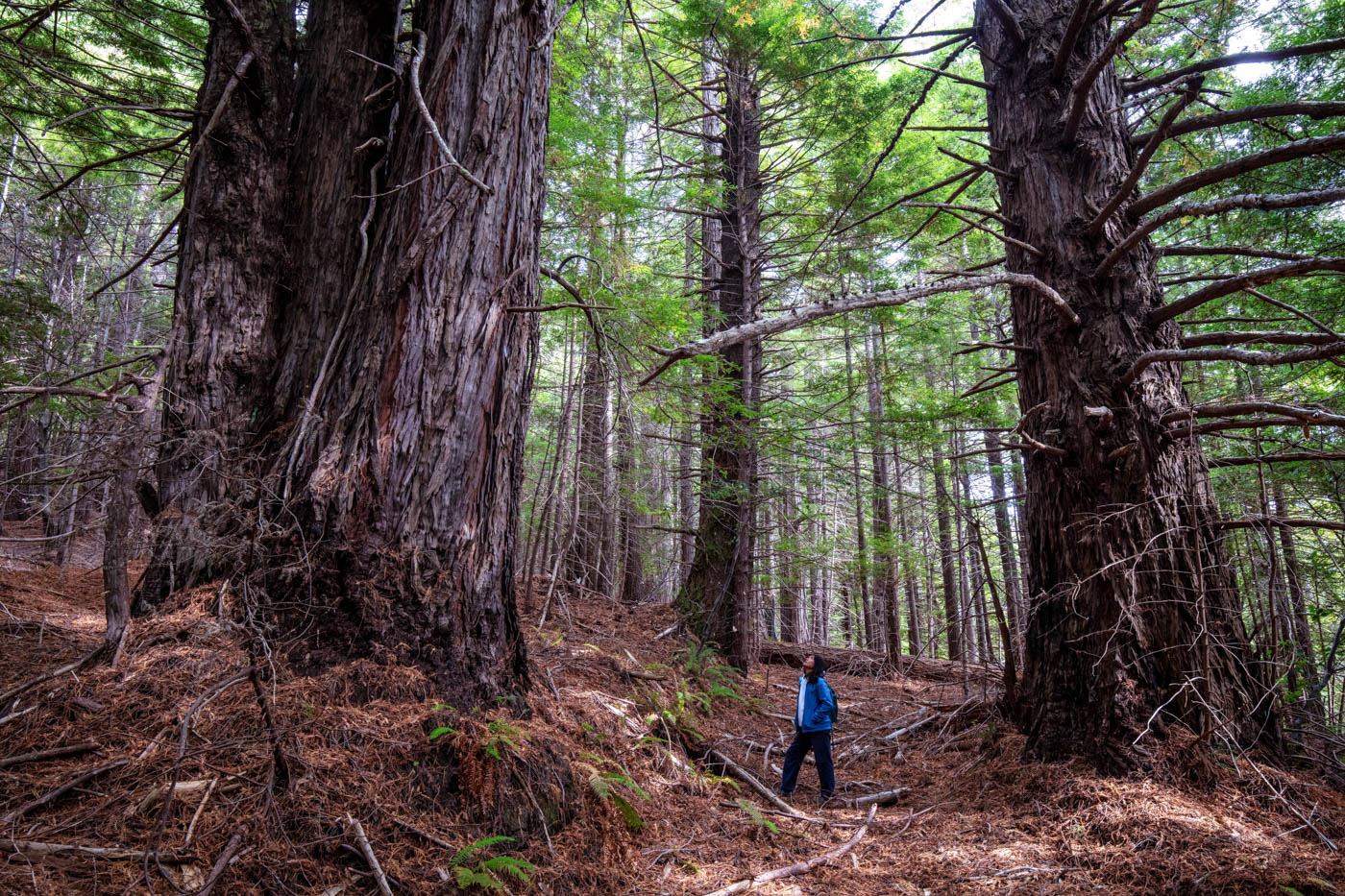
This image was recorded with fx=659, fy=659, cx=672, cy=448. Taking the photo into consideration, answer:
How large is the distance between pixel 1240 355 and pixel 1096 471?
3.48 feet

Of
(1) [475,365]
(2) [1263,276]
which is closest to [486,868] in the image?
(1) [475,365]

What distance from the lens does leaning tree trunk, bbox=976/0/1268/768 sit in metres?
4.05

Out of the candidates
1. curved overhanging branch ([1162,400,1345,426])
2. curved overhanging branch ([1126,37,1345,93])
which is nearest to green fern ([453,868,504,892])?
curved overhanging branch ([1162,400,1345,426])

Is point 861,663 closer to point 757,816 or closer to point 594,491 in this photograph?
point 594,491

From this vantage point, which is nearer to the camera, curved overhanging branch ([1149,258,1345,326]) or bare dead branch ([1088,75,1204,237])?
curved overhanging branch ([1149,258,1345,326])

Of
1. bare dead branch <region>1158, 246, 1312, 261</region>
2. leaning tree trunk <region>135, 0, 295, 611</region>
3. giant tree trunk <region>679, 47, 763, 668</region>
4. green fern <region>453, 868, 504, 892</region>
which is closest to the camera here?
green fern <region>453, 868, 504, 892</region>

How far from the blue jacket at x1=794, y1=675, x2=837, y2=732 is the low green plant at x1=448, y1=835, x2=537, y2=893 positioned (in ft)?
11.5

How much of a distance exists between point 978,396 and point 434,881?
29.2 feet

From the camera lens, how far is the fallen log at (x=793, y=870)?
344 cm

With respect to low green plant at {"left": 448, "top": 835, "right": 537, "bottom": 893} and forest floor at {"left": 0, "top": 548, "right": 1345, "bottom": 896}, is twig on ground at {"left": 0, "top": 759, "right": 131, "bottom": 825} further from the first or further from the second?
low green plant at {"left": 448, "top": 835, "right": 537, "bottom": 893}

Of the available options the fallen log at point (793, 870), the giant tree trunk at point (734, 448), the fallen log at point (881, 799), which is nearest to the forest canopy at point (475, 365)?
the fallen log at point (881, 799)

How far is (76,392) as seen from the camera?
10.00 ft

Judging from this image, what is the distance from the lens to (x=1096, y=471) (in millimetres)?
4414

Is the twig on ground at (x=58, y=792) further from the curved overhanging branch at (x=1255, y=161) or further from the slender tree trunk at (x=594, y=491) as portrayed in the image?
the slender tree trunk at (x=594, y=491)
